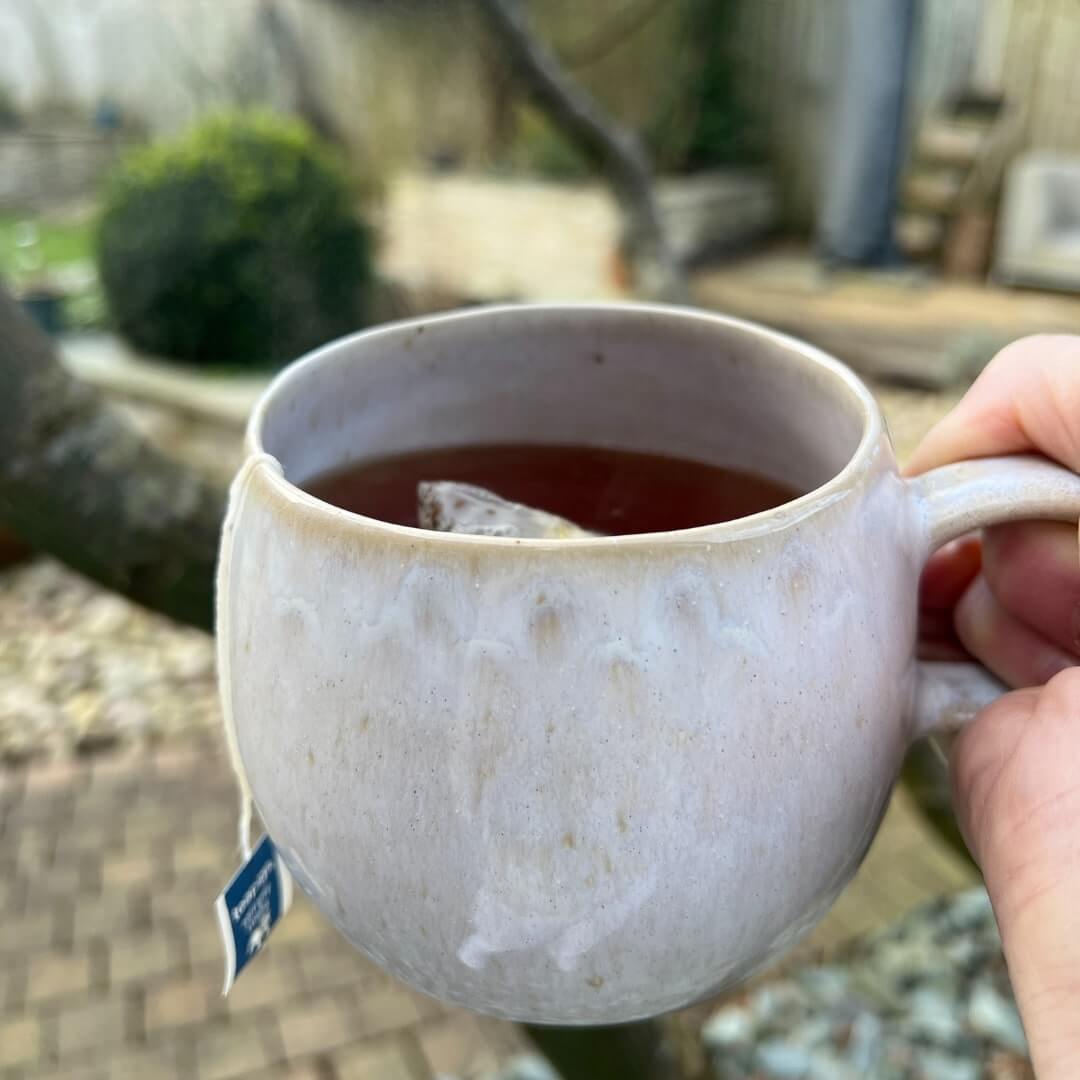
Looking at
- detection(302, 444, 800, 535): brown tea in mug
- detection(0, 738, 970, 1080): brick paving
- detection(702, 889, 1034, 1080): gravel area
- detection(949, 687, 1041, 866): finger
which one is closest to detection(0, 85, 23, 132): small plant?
detection(0, 738, 970, 1080): brick paving

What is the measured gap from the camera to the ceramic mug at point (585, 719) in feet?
1.66

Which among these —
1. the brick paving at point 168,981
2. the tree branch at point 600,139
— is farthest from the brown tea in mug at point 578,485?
the tree branch at point 600,139

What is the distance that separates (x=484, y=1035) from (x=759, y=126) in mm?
7515

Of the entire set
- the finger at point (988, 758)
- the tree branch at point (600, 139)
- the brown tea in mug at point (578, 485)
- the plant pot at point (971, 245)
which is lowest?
the plant pot at point (971, 245)

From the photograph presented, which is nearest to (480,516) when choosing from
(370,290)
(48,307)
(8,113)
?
(370,290)

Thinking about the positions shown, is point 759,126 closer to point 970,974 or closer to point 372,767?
point 970,974

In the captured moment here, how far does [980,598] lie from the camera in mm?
798

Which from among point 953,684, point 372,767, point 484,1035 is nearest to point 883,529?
point 953,684

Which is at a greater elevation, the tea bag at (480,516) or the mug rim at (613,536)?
the mug rim at (613,536)

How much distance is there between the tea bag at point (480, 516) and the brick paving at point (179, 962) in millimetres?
1216

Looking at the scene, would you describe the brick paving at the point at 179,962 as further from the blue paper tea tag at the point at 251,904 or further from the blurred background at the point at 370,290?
the blue paper tea tag at the point at 251,904

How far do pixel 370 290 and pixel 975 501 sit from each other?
14.4ft

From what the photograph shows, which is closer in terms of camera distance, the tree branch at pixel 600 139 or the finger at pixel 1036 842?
the finger at pixel 1036 842

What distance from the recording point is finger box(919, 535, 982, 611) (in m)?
0.84
